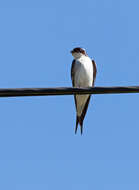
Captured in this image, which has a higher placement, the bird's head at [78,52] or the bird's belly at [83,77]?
the bird's head at [78,52]

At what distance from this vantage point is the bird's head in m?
8.59

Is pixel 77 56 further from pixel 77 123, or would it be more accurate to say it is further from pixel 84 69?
pixel 77 123

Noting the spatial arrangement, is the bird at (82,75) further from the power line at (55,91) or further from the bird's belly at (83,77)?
the power line at (55,91)

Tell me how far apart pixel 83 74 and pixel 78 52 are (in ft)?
2.03

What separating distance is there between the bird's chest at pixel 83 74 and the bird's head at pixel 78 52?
0.34m

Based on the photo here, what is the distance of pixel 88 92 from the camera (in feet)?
14.5

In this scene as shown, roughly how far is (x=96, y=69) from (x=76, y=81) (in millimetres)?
407

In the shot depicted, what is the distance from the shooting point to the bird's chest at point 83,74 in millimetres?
8133

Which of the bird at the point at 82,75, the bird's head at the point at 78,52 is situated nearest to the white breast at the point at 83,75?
the bird at the point at 82,75

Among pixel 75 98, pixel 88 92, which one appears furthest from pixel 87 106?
pixel 88 92

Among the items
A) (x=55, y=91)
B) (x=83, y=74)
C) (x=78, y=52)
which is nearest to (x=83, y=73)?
(x=83, y=74)

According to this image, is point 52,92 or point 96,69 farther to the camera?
point 96,69

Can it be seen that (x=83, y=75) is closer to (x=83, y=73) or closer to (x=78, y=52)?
(x=83, y=73)

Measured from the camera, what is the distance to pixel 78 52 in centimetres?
862
